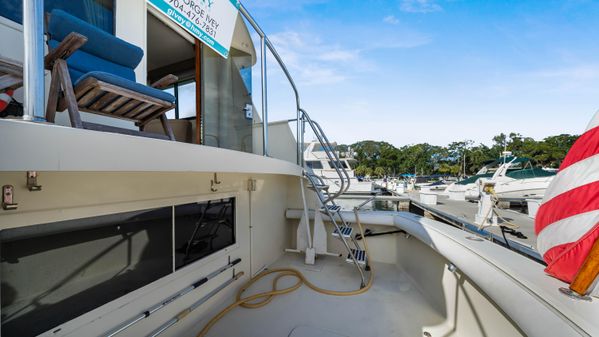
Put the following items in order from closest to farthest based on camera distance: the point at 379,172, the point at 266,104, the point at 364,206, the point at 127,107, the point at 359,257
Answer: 1. the point at 127,107
2. the point at 266,104
3. the point at 359,257
4. the point at 364,206
5. the point at 379,172

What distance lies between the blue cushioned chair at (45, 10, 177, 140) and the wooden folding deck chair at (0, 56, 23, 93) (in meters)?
0.11

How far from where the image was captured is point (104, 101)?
130 cm

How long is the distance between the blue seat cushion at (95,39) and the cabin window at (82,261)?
99 centimetres

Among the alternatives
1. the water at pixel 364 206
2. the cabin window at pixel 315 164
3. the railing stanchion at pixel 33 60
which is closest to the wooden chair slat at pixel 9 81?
the railing stanchion at pixel 33 60

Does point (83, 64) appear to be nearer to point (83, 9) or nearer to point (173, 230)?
point (83, 9)

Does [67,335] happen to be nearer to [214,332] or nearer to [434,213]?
[214,332]

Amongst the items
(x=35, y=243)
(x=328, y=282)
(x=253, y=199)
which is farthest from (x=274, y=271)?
(x=35, y=243)

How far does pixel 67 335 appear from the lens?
50.4 inches

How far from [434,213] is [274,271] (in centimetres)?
593

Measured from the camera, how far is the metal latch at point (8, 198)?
106 centimetres

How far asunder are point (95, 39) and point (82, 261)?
1.29 metres

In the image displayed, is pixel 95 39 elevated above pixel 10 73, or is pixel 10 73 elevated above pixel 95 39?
pixel 95 39

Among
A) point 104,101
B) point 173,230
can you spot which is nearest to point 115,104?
point 104,101

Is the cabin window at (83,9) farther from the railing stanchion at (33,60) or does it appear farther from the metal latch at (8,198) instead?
the railing stanchion at (33,60)
